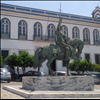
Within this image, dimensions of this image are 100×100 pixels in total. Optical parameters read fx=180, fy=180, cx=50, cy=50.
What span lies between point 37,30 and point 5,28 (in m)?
4.50

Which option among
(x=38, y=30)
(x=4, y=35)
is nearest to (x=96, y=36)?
(x=38, y=30)

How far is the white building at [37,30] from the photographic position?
78.0ft

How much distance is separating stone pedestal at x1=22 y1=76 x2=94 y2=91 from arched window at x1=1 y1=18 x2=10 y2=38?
1526 centimetres

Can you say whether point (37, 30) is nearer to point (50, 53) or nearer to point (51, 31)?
point (51, 31)

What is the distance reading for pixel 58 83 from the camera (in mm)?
8898

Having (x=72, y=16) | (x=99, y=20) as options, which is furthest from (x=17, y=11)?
(x=99, y=20)

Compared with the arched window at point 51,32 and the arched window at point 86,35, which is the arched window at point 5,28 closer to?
the arched window at point 51,32

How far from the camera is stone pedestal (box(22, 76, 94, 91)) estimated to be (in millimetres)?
8695

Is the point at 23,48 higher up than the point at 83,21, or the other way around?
the point at 83,21

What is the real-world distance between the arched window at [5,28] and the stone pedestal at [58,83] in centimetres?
1526

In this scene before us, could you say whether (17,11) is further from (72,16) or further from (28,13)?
(72,16)

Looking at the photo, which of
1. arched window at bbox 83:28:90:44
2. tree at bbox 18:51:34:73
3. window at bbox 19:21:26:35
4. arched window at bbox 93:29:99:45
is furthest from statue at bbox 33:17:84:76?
arched window at bbox 93:29:99:45

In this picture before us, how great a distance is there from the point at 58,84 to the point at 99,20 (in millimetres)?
23540

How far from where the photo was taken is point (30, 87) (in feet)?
29.1
